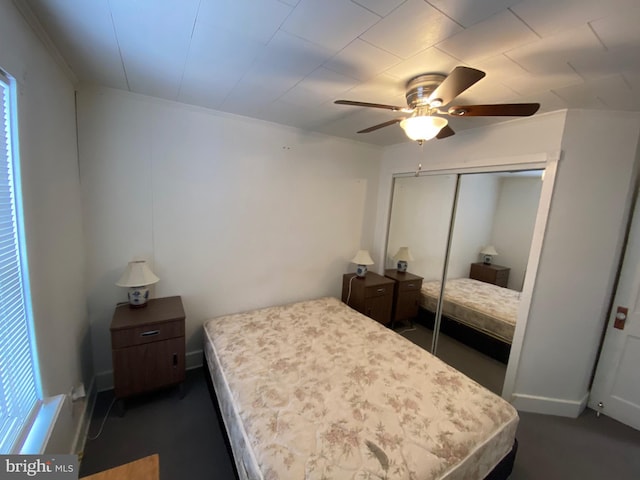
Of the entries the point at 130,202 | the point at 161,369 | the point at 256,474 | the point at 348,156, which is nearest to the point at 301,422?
the point at 256,474

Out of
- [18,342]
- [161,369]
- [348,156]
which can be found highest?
[348,156]

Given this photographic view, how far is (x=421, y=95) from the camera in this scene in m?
1.58

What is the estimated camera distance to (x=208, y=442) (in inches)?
70.2

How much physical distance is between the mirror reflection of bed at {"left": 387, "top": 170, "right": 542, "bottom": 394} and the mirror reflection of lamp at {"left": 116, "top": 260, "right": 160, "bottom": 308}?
2.75m

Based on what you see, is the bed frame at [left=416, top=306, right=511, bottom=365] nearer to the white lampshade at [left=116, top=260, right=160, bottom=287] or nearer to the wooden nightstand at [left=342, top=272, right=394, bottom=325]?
the wooden nightstand at [left=342, top=272, right=394, bottom=325]

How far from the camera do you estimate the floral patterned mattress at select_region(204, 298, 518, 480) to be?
1.17 metres

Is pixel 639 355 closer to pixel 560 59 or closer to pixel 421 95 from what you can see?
pixel 560 59

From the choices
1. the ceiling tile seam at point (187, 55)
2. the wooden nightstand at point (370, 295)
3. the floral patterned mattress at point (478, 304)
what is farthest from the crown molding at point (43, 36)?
the floral patterned mattress at point (478, 304)

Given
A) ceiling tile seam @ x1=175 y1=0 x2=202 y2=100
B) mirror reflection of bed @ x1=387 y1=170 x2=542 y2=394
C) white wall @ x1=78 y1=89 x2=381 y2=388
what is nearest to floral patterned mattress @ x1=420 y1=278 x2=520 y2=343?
mirror reflection of bed @ x1=387 y1=170 x2=542 y2=394

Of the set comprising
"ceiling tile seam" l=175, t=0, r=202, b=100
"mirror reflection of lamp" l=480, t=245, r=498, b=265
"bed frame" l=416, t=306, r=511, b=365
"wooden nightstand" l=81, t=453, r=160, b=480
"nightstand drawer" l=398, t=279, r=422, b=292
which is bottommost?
"bed frame" l=416, t=306, r=511, b=365

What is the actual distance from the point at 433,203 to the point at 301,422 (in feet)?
8.26

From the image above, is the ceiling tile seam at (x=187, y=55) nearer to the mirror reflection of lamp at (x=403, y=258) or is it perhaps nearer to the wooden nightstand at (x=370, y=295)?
the wooden nightstand at (x=370, y=295)

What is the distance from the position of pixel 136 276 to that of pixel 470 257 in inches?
121

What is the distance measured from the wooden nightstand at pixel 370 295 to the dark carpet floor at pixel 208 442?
151 cm
